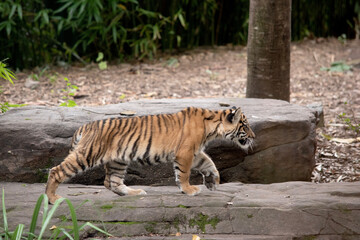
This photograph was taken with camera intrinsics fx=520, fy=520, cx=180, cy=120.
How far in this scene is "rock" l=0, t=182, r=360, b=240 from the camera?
3.76 m

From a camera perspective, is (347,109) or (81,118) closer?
(81,118)

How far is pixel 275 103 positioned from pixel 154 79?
3636mm

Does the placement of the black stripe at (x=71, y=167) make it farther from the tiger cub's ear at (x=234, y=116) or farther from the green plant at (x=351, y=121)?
the green plant at (x=351, y=121)

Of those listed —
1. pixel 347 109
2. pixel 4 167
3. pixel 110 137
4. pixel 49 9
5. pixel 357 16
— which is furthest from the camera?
pixel 357 16

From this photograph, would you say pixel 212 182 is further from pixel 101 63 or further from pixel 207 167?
pixel 101 63

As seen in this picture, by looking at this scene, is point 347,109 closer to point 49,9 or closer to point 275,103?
point 275,103

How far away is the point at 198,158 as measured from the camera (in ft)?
15.4

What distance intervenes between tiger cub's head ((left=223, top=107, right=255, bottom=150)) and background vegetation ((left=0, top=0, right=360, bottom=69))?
5.30m

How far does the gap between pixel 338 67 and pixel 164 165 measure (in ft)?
19.1

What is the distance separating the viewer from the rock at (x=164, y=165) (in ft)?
16.3

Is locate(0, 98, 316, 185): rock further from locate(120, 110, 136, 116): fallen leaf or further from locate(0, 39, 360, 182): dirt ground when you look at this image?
locate(0, 39, 360, 182): dirt ground

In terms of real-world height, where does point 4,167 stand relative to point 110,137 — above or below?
below

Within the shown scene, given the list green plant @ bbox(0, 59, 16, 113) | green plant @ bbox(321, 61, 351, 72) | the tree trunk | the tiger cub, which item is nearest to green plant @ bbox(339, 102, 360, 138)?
the tree trunk

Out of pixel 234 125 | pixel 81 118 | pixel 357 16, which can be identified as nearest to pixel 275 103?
pixel 234 125
